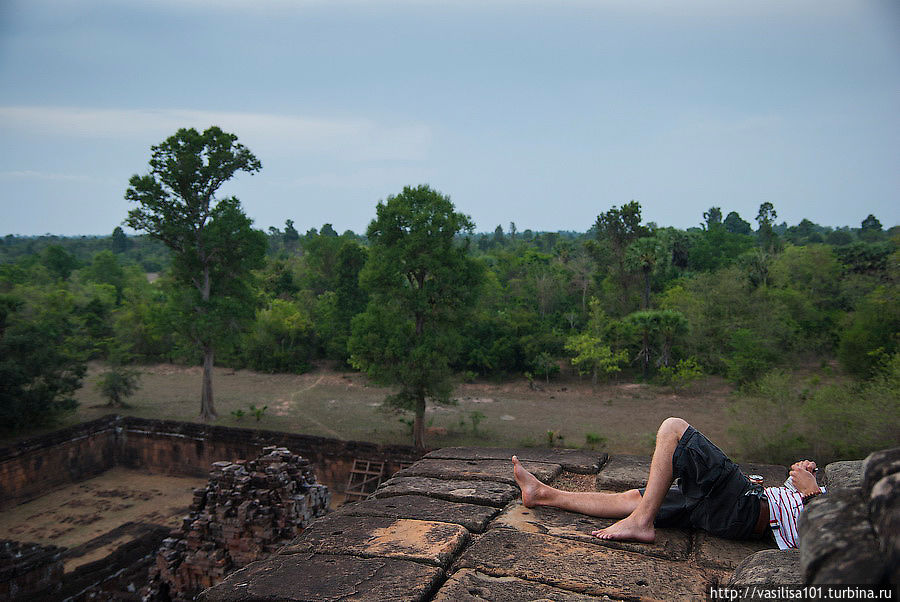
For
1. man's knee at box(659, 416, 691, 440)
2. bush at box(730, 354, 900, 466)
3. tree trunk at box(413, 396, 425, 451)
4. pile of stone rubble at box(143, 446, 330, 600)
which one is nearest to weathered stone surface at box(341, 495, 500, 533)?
man's knee at box(659, 416, 691, 440)

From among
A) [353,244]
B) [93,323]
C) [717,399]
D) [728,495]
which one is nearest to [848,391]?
[717,399]

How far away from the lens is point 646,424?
638 inches

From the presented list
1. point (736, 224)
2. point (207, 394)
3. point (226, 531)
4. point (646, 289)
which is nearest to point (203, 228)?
→ point (207, 394)

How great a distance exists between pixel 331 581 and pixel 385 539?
0.42 meters

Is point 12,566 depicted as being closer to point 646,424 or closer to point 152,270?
point 646,424

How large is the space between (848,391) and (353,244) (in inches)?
762

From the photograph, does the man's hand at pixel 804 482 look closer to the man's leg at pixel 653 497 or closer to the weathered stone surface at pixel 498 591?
the man's leg at pixel 653 497

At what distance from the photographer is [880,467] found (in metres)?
1.44

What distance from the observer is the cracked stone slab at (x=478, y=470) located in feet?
11.3

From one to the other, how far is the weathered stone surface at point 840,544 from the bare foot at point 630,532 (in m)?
0.96

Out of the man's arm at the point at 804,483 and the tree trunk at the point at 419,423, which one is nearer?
the man's arm at the point at 804,483

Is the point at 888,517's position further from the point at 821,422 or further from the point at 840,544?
the point at 821,422

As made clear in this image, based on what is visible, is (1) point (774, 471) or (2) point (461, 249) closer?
(1) point (774, 471)

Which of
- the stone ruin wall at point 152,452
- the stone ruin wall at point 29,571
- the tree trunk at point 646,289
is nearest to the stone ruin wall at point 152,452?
the stone ruin wall at point 152,452
